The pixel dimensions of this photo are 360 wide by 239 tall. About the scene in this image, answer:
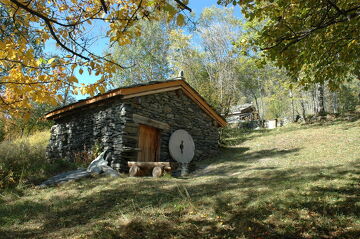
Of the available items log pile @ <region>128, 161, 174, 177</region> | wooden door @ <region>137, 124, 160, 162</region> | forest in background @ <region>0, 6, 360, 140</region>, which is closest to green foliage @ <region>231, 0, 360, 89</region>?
log pile @ <region>128, 161, 174, 177</region>

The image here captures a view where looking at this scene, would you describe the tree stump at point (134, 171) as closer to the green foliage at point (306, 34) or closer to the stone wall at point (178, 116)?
the stone wall at point (178, 116)

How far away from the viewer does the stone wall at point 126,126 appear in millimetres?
9844

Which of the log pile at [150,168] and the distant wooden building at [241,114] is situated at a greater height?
the distant wooden building at [241,114]

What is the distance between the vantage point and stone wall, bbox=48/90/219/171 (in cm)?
984

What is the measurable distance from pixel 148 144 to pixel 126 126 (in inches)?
63.3

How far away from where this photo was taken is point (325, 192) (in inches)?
197

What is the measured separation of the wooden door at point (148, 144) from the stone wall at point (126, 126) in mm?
228

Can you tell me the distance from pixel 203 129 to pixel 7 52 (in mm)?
10829

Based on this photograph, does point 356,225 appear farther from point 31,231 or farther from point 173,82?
point 173,82

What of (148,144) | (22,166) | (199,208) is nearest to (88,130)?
(148,144)

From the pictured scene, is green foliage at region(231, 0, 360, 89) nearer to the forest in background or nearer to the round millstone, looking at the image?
the round millstone

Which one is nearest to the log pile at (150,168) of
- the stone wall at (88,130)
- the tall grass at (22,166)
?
the stone wall at (88,130)

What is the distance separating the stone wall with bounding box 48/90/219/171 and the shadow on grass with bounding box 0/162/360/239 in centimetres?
337

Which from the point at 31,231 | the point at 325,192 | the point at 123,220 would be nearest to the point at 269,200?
the point at 325,192
